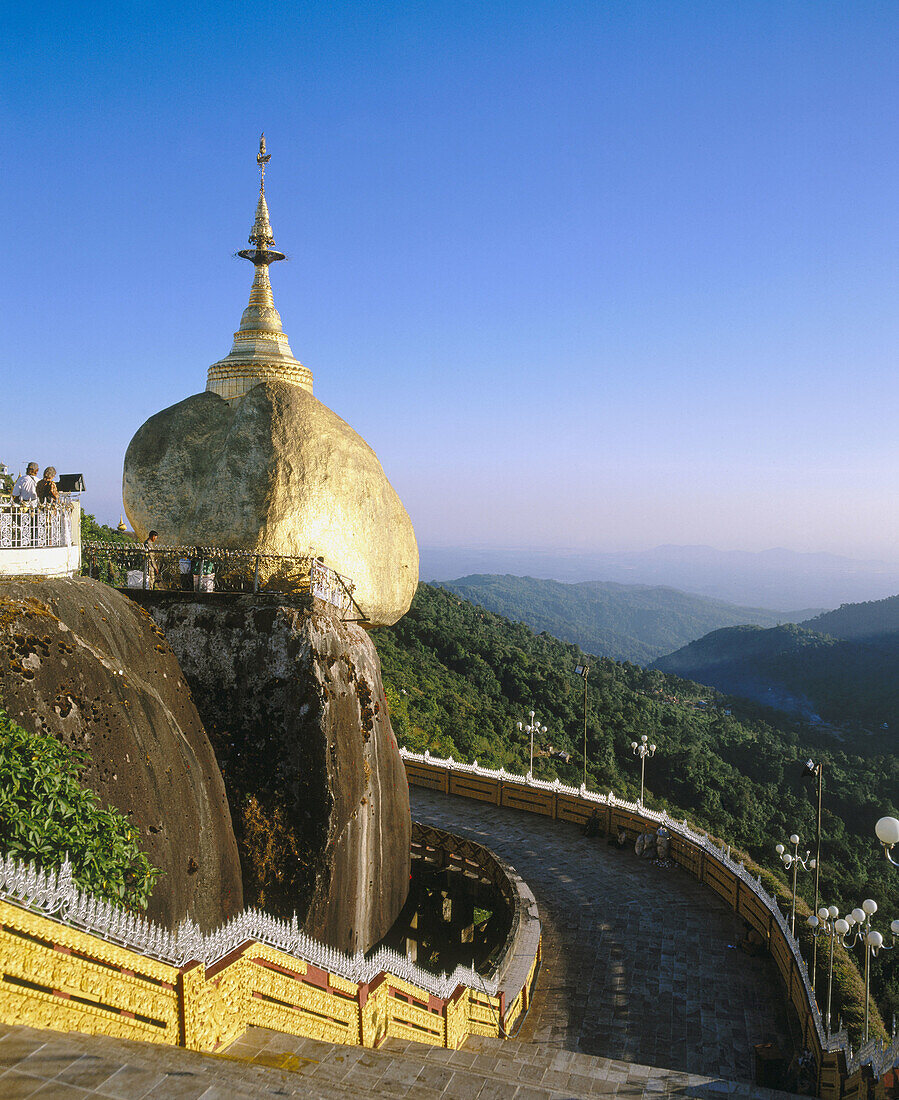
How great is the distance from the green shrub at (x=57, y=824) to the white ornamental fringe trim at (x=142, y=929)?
17 centimetres

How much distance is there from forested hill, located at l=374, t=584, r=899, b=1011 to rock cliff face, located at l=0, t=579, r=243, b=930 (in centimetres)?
1534

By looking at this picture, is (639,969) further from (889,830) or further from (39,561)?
(39,561)

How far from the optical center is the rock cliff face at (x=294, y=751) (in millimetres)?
12672

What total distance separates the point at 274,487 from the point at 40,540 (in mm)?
5586

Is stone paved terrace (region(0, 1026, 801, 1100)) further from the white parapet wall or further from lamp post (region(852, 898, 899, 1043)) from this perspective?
the white parapet wall

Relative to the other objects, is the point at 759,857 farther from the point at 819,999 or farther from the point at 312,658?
the point at 312,658

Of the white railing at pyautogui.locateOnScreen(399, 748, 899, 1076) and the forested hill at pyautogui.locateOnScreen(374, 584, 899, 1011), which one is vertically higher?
the white railing at pyautogui.locateOnScreen(399, 748, 899, 1076)

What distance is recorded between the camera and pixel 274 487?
54.5 ft

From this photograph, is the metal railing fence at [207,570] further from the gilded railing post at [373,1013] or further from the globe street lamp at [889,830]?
the globe street lamp at [889,830]

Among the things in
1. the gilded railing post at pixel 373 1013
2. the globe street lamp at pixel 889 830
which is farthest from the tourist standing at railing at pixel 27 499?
the globe street lamp at pixel 889 830

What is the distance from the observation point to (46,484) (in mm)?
13094

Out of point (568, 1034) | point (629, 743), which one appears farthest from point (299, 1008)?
point (629, 743)

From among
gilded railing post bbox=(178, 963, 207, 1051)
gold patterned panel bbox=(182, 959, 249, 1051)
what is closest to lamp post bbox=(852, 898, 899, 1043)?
gold patterned panel bbox=(182, 959, 249, 1051)

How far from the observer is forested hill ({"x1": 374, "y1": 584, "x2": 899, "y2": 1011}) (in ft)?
112
